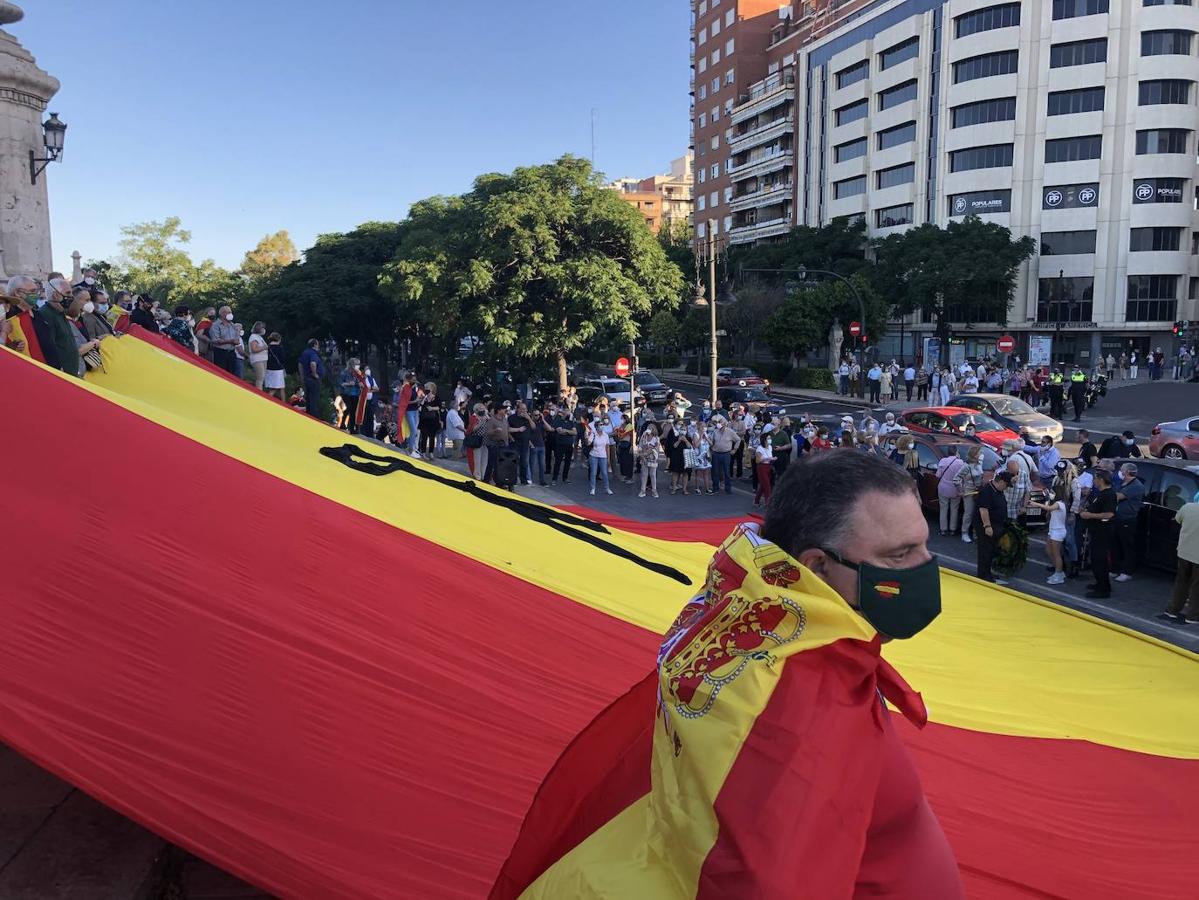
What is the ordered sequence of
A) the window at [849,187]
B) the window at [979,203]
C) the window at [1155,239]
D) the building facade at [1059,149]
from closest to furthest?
the building facade at [1059,149], the window at [1155,239], the window at [979,203], the window at [849,187]

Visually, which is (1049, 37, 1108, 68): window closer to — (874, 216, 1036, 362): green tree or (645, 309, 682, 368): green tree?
(874, 216, 1036, 362): green tree

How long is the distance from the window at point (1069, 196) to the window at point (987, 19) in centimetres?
1036

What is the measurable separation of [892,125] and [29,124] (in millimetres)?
57980

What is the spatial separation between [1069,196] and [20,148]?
181 feet

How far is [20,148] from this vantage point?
45.5 feet

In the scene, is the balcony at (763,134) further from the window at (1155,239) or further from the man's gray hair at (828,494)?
the man's gray hair at (828,494)

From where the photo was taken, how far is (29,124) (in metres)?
14.0

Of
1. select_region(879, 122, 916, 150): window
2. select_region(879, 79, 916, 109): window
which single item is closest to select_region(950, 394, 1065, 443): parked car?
select_region(879, 122, 916, 150): window

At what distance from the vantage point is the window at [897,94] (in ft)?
195

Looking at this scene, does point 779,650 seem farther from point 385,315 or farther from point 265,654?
point 385,315

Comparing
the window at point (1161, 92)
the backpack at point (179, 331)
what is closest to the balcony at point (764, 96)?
the window at point (1161, 92)

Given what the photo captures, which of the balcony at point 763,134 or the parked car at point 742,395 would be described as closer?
the parked car at point 742,395

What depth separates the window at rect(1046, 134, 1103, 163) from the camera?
5206cm

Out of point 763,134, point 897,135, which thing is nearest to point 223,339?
point 897,135
